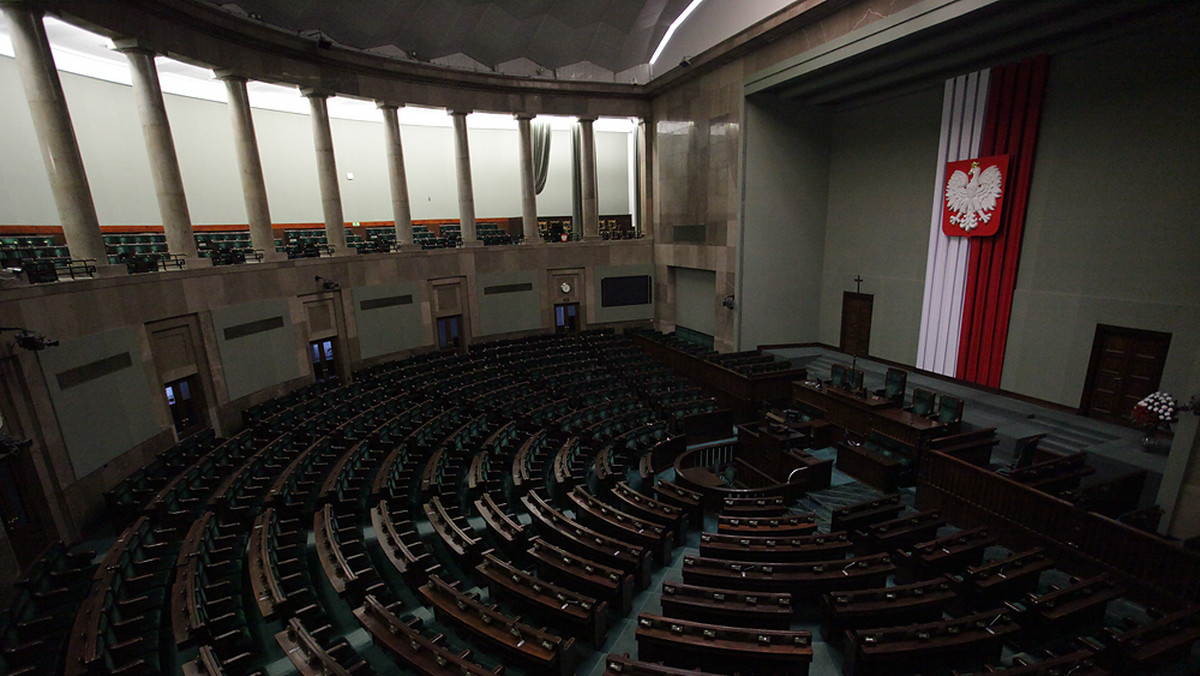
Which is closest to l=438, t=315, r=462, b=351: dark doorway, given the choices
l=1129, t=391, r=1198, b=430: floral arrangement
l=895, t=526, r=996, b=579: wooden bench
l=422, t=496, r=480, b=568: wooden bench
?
l=422, t=496, r=480, b=568: wooden bench

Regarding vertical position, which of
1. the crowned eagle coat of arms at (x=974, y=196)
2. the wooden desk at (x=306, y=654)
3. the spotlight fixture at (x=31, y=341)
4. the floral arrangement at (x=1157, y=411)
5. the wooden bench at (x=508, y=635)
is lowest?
the wooden bench at (x=508, y=635)

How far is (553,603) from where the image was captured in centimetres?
557

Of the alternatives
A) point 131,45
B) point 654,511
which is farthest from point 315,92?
point 654,511

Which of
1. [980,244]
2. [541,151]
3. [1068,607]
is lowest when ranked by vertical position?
[1068,607]

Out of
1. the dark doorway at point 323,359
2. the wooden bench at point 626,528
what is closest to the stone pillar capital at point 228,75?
the dark doorway at point 323,359

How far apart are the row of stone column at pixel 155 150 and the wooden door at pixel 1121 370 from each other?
60.4 feet

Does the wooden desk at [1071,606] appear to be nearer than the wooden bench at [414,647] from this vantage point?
No

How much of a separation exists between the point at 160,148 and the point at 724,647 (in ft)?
47.7

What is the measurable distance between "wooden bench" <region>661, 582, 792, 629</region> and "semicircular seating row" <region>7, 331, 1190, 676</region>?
2cm

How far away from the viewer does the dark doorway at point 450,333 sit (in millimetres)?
18641

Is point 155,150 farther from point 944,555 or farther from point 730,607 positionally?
point 944,555

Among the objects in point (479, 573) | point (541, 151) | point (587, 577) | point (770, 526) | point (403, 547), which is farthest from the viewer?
point (541, 151)

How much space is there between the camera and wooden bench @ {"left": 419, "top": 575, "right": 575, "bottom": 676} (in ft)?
15.9

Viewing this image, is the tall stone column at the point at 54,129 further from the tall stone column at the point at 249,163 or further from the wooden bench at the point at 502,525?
the wooden bench at the point at 502,525
